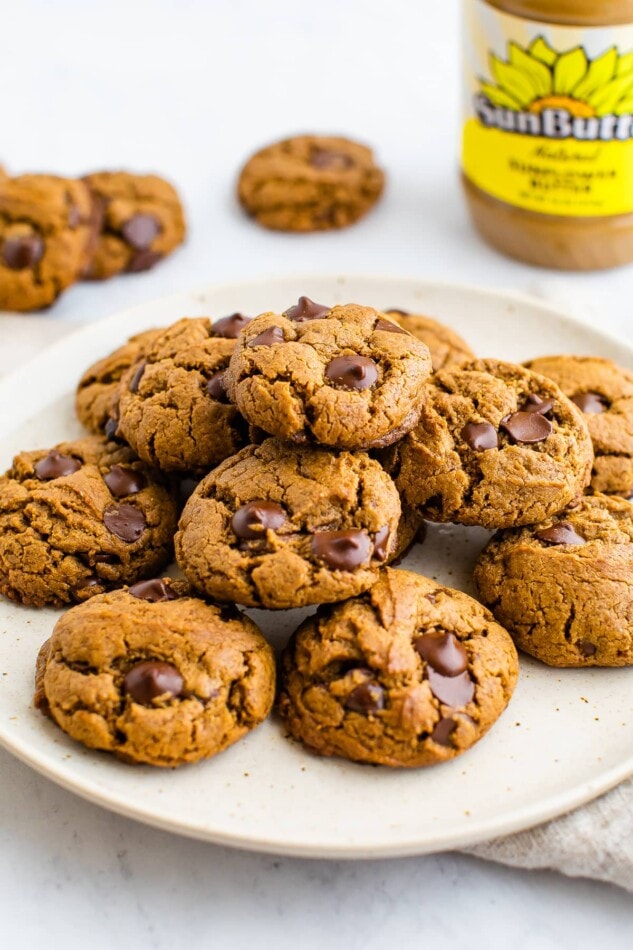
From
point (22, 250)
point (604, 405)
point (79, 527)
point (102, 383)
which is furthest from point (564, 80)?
point (79, 527)

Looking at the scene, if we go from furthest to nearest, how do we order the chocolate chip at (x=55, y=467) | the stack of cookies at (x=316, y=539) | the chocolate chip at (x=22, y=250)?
the chocolate chip at (x=22, y=250)
the chocolate chip at (x=55, y=467)
the stack of cookies at (x=316, y=539)

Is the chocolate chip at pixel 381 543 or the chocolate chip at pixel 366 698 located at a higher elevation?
the chocolate chip at pixel 381 543

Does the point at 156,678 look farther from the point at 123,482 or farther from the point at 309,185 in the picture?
the point at 309,185

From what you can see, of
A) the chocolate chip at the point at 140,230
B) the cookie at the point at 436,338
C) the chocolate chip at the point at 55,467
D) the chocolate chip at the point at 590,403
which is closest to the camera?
the chocolate chip at the point at 55,467

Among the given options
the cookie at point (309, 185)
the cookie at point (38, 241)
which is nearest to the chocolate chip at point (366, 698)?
the cookie at point (38, 241)

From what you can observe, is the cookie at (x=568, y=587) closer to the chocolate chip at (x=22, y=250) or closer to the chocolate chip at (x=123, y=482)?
the chocolate chip at (x=123, y=482)

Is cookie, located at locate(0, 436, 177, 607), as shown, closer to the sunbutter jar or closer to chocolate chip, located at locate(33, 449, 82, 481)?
chocolate chip, located at locate(33, 449, 82, 481)
